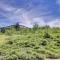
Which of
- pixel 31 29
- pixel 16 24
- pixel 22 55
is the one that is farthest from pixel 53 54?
pixel 16 24

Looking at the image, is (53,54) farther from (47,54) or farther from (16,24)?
(16,24)

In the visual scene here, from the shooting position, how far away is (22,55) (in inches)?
420

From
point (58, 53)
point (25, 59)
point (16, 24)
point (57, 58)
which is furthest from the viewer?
point (16, 24)

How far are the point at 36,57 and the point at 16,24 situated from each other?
23.8m

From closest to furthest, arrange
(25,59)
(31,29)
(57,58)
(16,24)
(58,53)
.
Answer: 1. (25,59)
2. (57,58)
3. (58,53)
4. (31,29)
5. (16,24)

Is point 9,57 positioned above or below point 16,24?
below

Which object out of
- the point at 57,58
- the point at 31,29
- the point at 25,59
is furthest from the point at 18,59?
the point at 31,29

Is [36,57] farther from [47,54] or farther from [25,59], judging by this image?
[47,54]

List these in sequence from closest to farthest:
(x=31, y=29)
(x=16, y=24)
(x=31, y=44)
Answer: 1. (x=31, y=44)
2. (x=31, y=29)
3. (x=16, y=24)

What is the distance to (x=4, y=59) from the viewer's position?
10.4 metres

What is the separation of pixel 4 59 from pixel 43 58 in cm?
199

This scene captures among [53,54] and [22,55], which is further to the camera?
[53,54]

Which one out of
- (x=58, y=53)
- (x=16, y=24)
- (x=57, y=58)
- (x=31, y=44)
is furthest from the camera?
(x=16, y=24)

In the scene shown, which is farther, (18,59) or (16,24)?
(16,24)
